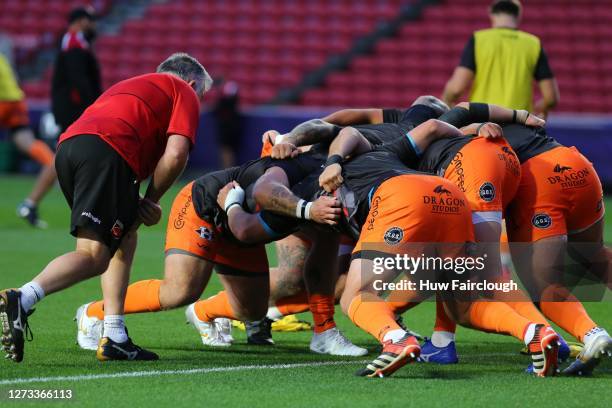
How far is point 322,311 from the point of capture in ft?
22.6

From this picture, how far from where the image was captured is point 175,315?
27.7ft

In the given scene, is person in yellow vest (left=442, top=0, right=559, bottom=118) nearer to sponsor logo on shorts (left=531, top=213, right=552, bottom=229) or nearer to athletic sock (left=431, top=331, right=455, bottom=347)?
sponsor logo on shorts (left=531, top=213, right=552, bottom=229)

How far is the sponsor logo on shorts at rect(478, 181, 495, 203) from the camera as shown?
249 inches

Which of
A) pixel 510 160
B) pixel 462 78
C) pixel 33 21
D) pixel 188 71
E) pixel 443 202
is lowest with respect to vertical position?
pixel 443 202

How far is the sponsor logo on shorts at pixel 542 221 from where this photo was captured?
6.59m

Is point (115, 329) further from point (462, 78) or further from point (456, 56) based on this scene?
point (456, 56)

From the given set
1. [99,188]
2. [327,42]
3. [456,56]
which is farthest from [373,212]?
[327,42]

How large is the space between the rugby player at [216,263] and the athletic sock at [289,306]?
1.54 ft

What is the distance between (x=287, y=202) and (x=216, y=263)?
1.04m

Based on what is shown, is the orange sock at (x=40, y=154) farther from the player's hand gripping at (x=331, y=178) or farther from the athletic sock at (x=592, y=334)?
the athletic sock at (x=592, y=334)

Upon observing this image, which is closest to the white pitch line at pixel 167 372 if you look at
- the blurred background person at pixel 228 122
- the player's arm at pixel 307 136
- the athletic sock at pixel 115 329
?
the athletic sock at pixel 115 329

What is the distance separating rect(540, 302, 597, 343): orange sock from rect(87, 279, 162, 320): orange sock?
222 cm

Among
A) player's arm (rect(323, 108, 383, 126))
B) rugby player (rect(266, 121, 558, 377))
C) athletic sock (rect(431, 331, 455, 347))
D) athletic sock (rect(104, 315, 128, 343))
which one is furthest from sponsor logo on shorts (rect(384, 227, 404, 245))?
player's arm (rect(323, 108, 383, 126))

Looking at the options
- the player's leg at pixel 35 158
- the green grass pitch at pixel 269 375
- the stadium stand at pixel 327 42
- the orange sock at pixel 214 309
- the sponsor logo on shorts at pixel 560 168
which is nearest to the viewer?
the green grass pitch at pixel 269 375
